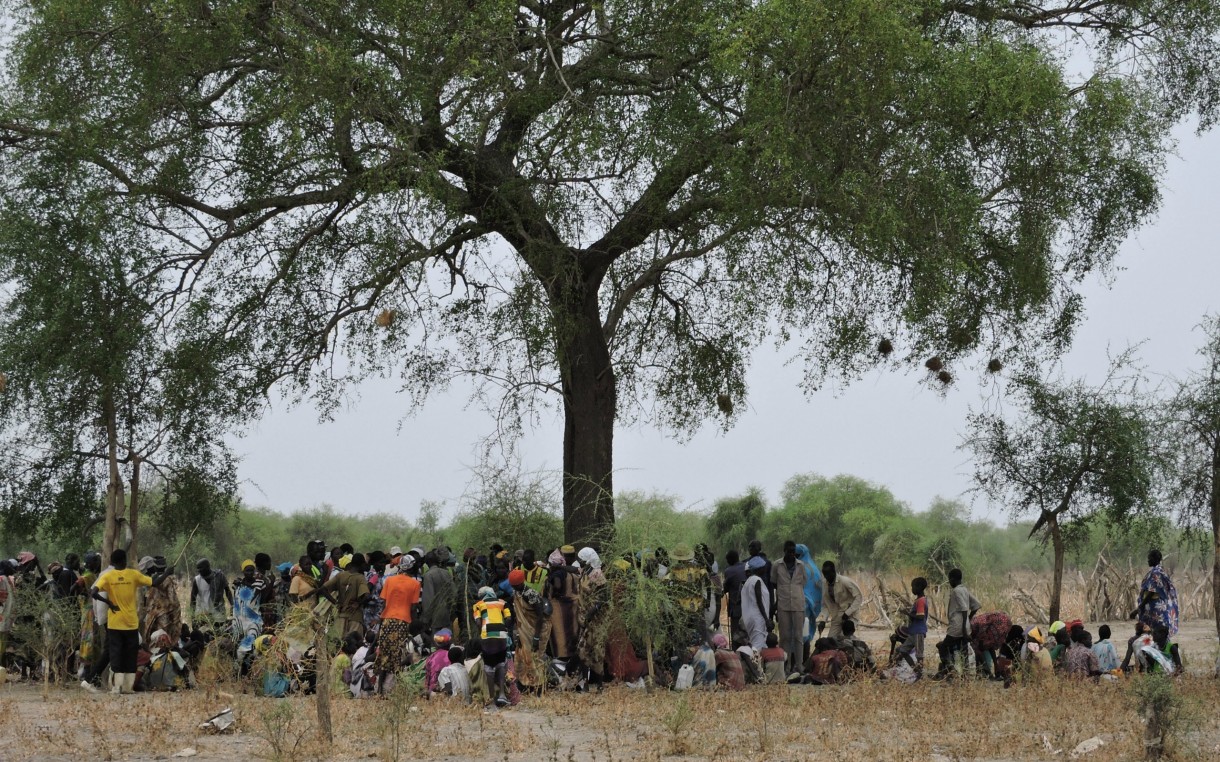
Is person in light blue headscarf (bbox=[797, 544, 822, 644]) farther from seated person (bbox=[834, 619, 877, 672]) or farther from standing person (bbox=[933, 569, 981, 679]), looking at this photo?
standing person (bbox=[933, 569, 981, 679])

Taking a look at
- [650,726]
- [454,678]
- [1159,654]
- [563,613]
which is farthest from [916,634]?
[454,678]

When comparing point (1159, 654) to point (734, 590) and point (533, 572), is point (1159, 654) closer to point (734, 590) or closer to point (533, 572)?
point (734, 590)

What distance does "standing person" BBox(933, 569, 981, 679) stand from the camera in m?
14.1

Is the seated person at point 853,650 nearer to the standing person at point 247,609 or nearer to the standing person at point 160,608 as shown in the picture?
the standing person at point 247,609

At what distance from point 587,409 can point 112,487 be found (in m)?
6.89

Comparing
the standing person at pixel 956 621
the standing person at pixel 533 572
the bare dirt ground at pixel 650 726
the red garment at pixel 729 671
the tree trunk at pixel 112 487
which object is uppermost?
the tree trunk at pixel 112 487

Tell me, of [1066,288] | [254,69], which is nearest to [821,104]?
[1066,288]

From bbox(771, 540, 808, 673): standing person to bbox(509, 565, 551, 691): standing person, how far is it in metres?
2.74

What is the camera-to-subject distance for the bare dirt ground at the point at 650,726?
32.0ft

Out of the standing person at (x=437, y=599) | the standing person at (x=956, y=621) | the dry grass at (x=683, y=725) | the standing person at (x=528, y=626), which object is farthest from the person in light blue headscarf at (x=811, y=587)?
the standing person at (x=437, y=599)

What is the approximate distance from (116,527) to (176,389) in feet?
7.27

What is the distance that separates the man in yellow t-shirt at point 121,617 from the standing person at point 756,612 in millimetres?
6422

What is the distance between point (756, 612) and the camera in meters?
14.7

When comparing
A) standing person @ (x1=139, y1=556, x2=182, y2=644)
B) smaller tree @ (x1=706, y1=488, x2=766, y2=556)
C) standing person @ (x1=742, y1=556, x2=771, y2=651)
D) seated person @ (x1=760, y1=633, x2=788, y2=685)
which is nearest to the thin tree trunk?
standing person @ (x1=139, y1=556, x2=182, y2=644)
